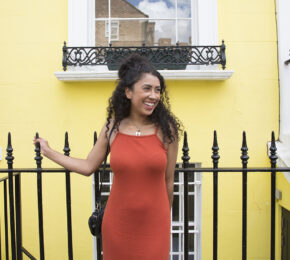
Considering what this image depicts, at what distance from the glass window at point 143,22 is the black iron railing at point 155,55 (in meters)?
0.31

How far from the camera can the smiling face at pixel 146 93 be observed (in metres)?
1.78

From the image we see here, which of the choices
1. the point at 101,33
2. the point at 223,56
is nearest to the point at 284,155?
the point at 223,56

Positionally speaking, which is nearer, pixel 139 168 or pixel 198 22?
pixel 139 168

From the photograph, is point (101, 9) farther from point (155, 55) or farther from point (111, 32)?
point (155, 55)

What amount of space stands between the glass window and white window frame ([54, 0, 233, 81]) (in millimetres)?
169

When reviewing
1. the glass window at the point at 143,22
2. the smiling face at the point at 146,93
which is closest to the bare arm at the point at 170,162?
the smiling face at the point at 146,93

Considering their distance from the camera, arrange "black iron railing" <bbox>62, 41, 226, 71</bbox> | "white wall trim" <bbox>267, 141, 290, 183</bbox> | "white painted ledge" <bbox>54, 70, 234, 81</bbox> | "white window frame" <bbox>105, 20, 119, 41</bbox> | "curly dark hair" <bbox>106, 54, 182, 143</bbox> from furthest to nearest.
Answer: "white window frame" <bbox>105, 20, 119, 41</bbox> < "black iron railing" <bbox>62, 41, 226, 71</bbox> < "white painted ledge" <bbox>54, 70, 234, 81</bbox> < "white wall trim" <bbox>267, 141, 290, 183</bbox> < "curly dark hair" <bbox>106, 54, 182, 143</bbox>

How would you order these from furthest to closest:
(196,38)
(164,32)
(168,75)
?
(164,32)
(196,38)
(168,75)

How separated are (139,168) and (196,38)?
10.4 feet

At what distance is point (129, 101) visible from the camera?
6.33 feet

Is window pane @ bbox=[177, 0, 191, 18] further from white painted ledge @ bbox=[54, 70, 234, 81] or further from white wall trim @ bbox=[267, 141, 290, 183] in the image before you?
white wall trim @ bbox=[267, 141, 290, 183]

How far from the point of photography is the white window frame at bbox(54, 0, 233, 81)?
12.9ft

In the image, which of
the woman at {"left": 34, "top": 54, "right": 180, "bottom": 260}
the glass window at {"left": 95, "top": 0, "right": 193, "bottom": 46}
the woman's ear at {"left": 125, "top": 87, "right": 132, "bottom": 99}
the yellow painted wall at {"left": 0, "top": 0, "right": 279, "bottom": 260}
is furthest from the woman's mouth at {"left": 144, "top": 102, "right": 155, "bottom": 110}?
the glass window at {"left": 95, "top": 0, "right": 193, "bottom": 46}

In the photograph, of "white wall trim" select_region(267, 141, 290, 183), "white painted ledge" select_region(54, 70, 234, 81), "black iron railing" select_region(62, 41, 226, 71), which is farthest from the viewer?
"black iron railing" select_region(62, 41, 226, 71)
